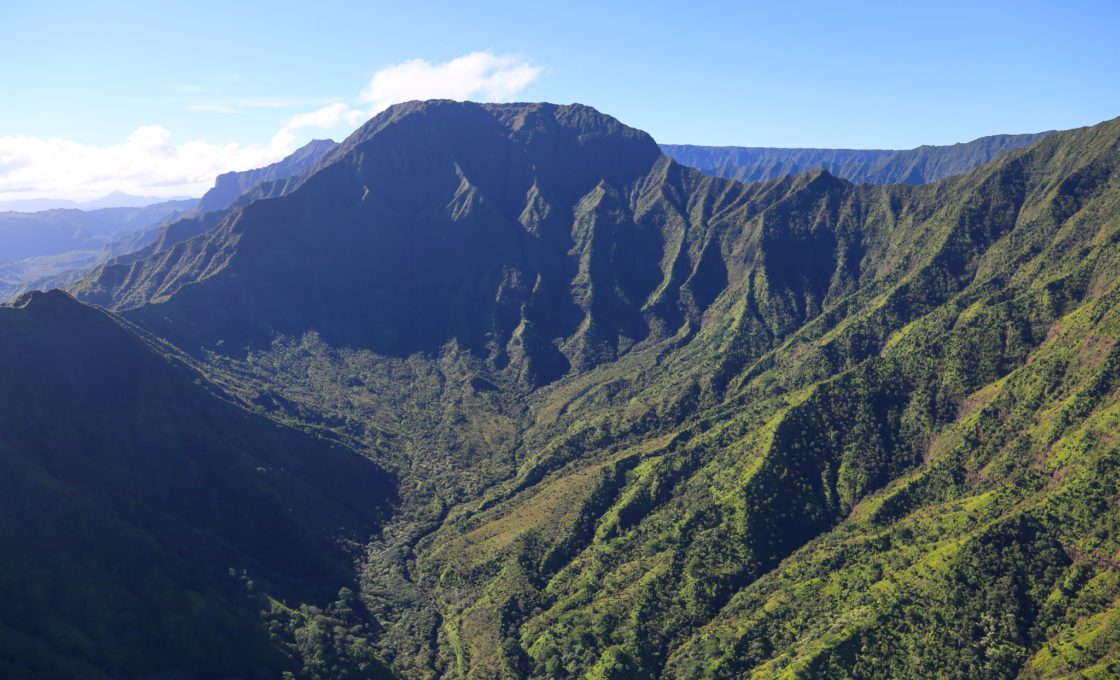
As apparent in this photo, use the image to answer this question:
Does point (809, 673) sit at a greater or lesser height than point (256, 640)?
lesser

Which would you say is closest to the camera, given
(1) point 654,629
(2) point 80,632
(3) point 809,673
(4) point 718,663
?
(2) point 80,632

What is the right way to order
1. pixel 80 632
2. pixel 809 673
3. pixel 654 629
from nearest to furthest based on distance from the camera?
pixel 80 632 → pixel 809 673 → pixel 654 629

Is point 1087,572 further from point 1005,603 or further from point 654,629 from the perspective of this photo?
point 654,629

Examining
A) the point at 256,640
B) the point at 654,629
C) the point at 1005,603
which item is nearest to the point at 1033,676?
the point at 1005,603

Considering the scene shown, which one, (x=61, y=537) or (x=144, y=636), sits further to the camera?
(x=61, y=537)

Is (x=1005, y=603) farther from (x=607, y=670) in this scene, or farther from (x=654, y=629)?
(x=607, y=670)

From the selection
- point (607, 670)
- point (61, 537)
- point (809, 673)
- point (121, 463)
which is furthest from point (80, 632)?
point (809, 673)

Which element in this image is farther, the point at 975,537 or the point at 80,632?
the point at 975,537

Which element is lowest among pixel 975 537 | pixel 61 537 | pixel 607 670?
pixel 607 670

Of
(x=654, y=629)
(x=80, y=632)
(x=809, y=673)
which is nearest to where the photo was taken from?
(x=80, y=632)
